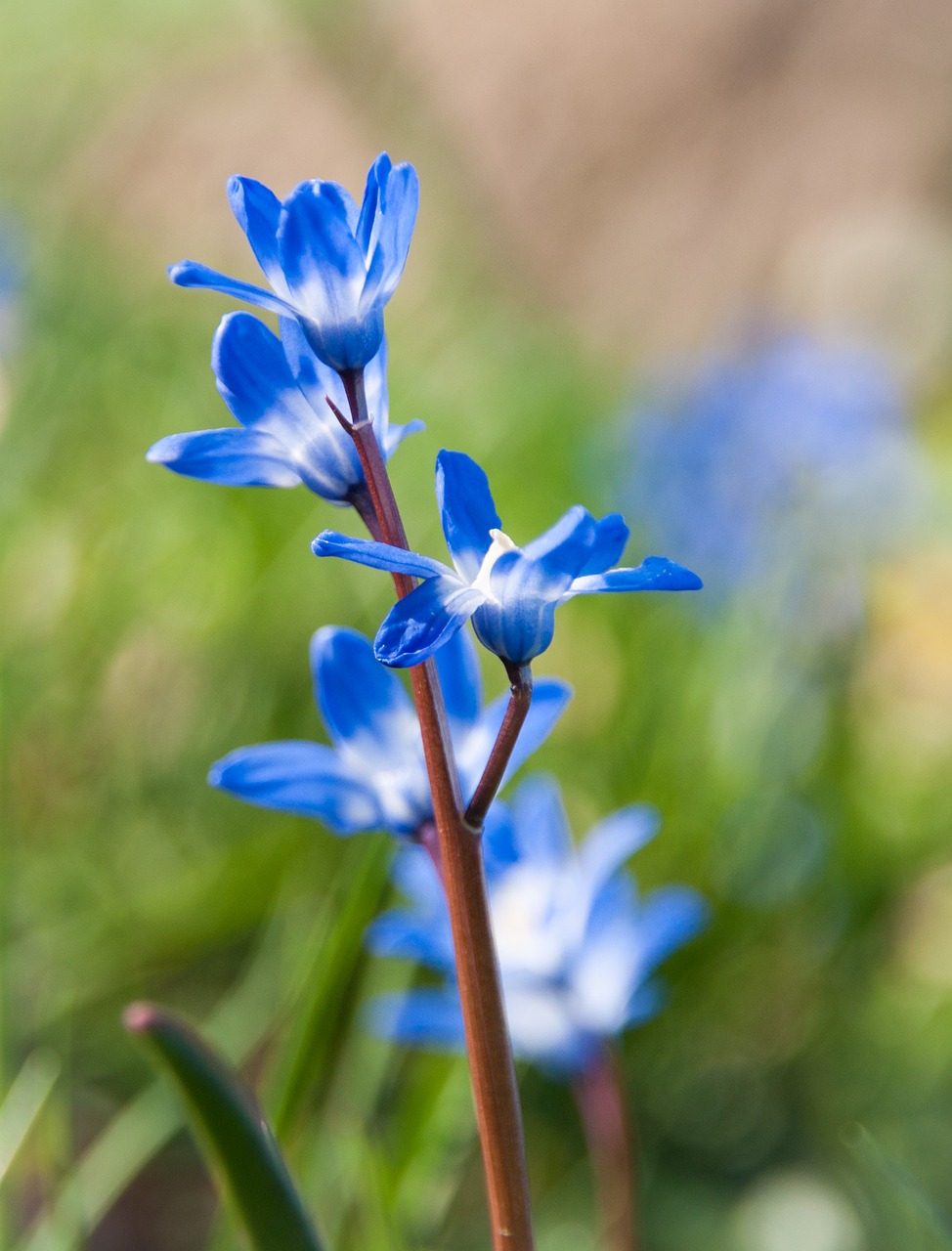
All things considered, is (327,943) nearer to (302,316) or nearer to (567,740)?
(302,316)

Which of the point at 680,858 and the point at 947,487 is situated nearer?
the point at 680,858

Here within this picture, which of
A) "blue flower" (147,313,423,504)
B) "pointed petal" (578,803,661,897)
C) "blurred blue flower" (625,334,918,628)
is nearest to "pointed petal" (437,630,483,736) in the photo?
"blue flower" (147,313,423,504)

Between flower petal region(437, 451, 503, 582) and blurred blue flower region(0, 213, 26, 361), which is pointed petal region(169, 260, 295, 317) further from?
blurred blue flower region(0, 213, 26, 361)

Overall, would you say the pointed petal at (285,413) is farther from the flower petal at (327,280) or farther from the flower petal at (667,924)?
the flower petal at (667,924)

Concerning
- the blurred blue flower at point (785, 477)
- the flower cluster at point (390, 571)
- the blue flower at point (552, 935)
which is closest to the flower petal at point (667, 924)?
the blue flower at point (552, 935)

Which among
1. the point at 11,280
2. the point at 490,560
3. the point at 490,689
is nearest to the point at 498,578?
the point at 490,560

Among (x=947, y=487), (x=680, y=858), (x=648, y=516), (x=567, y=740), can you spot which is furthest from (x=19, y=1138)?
(x=947, y=487)
